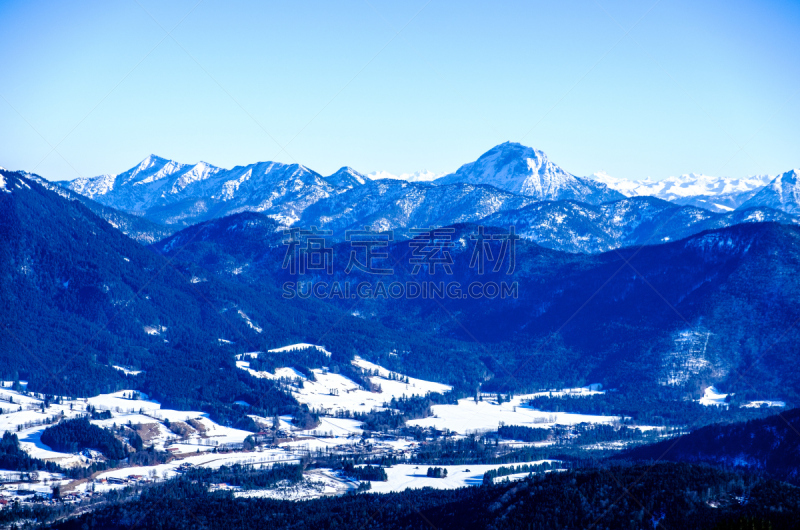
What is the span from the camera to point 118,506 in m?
187

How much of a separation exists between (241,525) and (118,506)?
24.9 meters

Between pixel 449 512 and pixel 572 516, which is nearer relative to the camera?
pixel 572 516

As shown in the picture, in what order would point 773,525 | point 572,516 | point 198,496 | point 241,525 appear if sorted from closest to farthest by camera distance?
point 773,525
point 572,516
point 241,525
point 198,496

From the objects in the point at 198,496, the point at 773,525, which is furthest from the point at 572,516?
the point at 198,496

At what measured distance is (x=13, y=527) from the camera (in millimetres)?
181125

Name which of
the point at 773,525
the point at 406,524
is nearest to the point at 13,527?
the point at 406,524

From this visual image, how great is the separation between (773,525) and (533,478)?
Answer: 44.8 m

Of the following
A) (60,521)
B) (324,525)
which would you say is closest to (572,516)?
(324,525)

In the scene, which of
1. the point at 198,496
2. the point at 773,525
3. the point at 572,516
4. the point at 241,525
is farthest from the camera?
the point at 198,496

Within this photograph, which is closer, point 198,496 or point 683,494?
point 683,494

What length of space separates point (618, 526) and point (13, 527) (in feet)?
328

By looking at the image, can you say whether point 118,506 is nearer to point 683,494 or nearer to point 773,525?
point 683,494

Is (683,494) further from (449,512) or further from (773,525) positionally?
(449,512)

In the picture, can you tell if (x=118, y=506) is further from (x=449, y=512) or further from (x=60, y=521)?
(x=449, y=512)
